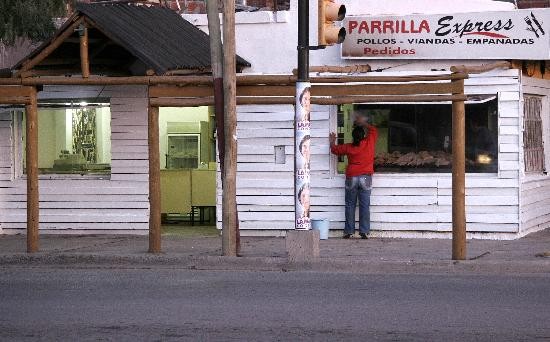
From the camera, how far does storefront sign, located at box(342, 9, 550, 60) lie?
17672 mm

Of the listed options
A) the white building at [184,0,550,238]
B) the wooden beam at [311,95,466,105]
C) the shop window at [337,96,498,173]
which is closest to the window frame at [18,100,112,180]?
the white building at [184,0,550,238]

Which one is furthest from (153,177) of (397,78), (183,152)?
(183,152)

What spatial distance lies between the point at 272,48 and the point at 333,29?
410 centimetres

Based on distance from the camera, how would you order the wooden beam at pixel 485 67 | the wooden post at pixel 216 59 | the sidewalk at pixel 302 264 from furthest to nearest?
the wooden beam at pixel 485 67, the wooden post at pixel 216 59, the sidewalk at pixel 302 264

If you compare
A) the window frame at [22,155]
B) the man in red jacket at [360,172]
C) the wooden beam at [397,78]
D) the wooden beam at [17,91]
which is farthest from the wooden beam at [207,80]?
the window frame at [22,155]

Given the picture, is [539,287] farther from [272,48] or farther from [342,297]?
[272,48]

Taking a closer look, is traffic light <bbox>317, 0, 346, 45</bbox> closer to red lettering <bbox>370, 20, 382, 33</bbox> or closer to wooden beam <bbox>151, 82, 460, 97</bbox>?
wooden beam <bbox>151, 82, 460, 97</bbox>

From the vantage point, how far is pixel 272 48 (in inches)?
752

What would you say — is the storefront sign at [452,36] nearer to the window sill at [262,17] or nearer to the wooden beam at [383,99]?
the window sill at [262,17]

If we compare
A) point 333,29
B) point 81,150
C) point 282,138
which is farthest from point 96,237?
point 333,29

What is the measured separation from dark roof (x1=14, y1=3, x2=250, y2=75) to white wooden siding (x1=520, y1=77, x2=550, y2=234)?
484 cm

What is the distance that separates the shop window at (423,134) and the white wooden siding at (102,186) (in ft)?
11.4

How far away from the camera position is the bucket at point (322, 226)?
1842cm

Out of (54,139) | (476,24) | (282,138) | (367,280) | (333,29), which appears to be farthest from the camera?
(54,139)
